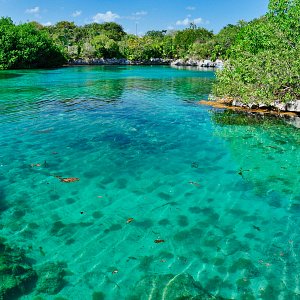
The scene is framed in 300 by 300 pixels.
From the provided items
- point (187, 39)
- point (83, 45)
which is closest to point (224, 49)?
point (187, 39)

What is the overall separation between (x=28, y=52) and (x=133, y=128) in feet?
216

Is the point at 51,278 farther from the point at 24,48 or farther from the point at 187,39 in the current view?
the point at 187,39

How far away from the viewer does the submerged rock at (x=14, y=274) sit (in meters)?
5.88

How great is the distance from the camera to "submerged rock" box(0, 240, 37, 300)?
19.3 feet

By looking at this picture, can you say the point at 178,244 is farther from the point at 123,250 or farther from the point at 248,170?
the point at 248,170

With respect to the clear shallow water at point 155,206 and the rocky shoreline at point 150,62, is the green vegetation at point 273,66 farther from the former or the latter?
the rocky shoreline at point 150,62

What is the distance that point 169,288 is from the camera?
603 cm

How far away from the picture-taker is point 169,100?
28.6m

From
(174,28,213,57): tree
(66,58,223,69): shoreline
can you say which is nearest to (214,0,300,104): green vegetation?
(66,58,223,69): shoreline

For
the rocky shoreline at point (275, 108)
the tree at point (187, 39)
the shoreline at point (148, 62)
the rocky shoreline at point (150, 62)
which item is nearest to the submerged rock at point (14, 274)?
the rocky shoreline at point (275, 108)

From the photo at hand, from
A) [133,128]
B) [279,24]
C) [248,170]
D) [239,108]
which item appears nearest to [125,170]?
[248,170]

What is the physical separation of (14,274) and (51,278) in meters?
0.72

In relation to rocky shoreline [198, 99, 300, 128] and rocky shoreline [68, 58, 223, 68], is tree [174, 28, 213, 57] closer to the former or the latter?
rocky shoreline [68, 58, 223, 68]

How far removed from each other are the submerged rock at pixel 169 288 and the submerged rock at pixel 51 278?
1393mm
